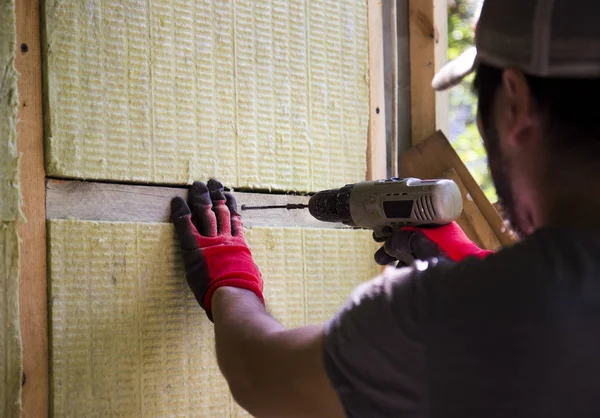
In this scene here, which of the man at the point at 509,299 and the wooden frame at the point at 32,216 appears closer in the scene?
the man at the point at 509,299

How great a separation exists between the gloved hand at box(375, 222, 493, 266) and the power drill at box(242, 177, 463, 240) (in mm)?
23

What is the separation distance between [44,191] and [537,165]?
986 mm

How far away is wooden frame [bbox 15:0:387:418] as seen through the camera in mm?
1289

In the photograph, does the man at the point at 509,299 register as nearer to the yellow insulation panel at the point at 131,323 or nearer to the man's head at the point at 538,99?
the man's head at the point at 538,99

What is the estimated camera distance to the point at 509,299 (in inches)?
27.6

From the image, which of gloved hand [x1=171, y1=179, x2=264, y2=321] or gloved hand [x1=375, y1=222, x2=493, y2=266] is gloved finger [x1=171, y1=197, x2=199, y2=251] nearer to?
gloved hand [x1=171, y1=179, x2=264, y2=321]

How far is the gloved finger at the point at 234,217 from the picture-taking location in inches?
61.4

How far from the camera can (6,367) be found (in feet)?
4.08

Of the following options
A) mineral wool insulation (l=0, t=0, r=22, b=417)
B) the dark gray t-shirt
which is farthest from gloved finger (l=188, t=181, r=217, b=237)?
the dark gray t-shirt

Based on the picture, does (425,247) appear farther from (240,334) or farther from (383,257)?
(240,334)

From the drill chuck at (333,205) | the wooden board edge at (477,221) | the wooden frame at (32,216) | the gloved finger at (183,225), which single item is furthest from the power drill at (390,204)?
the wooden frame at (32,216)

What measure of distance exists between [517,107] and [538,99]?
30 mm

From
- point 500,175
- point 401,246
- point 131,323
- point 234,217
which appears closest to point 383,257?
point 401,246

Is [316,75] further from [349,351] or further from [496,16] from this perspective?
[349,351]
